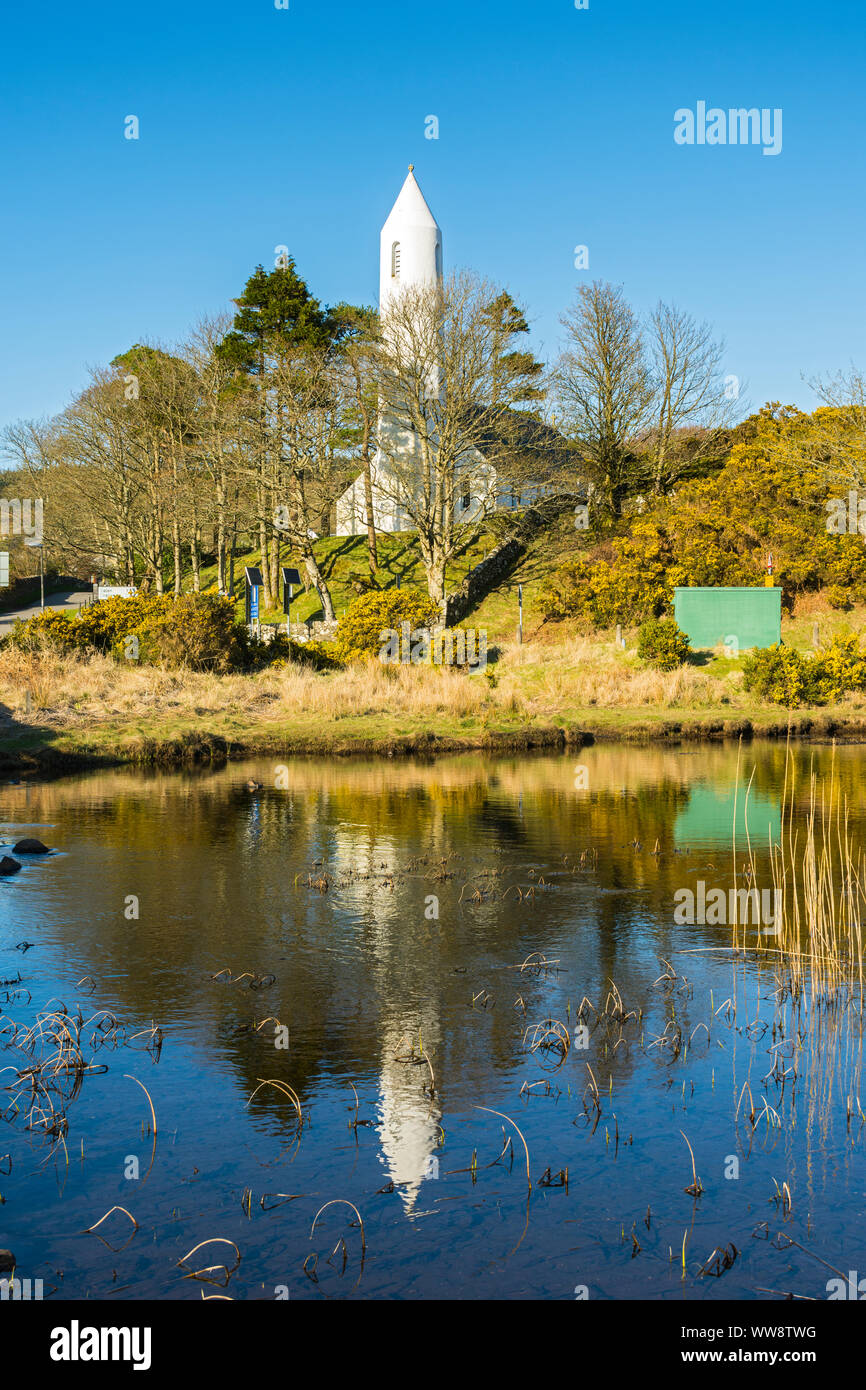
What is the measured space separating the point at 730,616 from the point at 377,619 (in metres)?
12.5

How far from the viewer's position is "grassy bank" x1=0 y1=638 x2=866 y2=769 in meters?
27.5

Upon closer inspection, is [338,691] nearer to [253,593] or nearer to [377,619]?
[377,619]

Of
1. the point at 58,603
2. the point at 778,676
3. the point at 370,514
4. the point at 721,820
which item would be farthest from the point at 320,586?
the point at 721,820

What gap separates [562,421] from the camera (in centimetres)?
5597

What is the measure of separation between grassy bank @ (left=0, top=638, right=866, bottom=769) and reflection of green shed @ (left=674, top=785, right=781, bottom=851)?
7959 millimetres

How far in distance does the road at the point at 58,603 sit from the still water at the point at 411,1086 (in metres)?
50.8

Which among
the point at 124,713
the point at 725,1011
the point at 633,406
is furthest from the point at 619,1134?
the point at 633,406

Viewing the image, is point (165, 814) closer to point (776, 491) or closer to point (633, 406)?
point (776, 491)

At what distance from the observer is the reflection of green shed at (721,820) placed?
16906mm

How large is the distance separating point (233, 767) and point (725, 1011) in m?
17.8

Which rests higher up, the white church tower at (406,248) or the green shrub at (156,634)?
the white church tower at (406,248)

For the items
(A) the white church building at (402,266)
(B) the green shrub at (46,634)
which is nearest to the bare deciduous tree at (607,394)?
(A) the white church building at (402,266)

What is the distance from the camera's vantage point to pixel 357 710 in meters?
31.8

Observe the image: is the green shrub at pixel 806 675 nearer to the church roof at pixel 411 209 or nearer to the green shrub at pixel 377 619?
the green shrub at pixel 377 619
